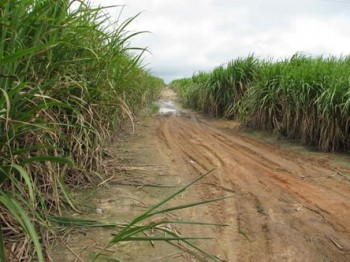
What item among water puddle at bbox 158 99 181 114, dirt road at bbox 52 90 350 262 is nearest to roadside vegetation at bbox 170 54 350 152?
dirt road at bbox 52 90 350 262

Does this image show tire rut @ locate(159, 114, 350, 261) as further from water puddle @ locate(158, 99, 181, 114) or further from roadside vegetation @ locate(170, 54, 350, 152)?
water puddle @ locate(158, 99, 181, 114)

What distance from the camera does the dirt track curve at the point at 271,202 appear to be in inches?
78.3

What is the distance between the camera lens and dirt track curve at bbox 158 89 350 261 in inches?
78.3

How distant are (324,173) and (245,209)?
1.36m

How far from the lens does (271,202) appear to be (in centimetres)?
266

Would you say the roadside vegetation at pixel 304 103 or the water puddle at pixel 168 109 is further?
the water puddle at pixel 168 109

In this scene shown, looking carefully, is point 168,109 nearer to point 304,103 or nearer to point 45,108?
point 304,103

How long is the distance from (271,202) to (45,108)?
1.52 m

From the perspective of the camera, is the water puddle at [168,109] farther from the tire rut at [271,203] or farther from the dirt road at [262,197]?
the tire rut at [271,203]

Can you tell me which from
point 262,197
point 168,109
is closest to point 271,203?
point 262,197

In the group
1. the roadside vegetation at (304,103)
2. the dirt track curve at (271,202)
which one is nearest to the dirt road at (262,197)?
the dirt track curve at (271,202)

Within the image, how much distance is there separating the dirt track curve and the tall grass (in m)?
0.83

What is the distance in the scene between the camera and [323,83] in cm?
489

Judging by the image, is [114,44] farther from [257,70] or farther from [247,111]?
[257,70]
